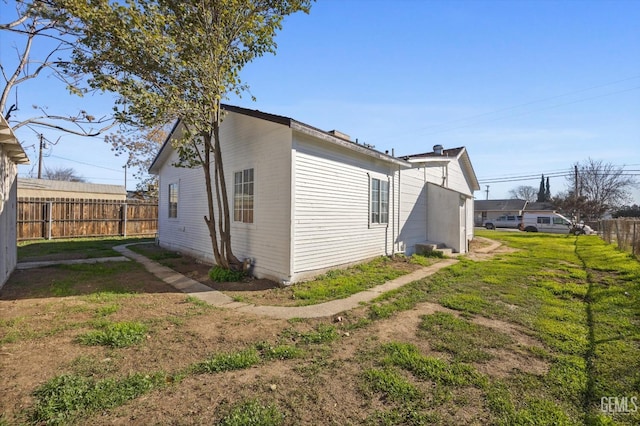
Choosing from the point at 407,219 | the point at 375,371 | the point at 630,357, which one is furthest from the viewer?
the point at 407,219

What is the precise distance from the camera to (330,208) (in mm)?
8156

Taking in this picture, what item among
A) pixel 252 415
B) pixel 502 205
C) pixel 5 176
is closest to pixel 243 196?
pixel 5 176

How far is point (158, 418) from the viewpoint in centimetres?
253

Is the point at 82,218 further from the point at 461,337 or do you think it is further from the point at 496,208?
the point at 496,208

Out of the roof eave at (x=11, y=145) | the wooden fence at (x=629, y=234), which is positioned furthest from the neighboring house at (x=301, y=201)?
the wooden fence at (x=629, y=234)

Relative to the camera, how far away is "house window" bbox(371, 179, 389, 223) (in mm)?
10094

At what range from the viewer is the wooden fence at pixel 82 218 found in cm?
1516

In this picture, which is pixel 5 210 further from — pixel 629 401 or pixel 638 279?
pixel 638 279

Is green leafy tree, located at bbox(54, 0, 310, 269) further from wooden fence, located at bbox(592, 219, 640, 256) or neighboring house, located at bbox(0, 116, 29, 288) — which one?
wooden fence, located at bbox(592, 219, 640, 256)

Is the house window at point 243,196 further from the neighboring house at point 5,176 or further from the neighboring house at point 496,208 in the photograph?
the neighboring house at point 496,208

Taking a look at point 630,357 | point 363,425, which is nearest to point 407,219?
point 630,357

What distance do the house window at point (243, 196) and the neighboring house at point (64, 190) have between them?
58.0 ft

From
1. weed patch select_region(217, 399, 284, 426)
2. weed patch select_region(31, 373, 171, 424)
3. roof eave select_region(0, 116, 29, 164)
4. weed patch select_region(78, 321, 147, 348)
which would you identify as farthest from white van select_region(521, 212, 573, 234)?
roof eave select_region(0, 116, 29, 164)

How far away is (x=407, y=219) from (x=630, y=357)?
875 centimetres
